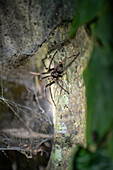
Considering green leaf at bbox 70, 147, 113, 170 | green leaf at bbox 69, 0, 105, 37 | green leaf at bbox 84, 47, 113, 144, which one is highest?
green leaf at bbox 69, 0, 105, 37

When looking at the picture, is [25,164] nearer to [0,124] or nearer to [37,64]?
[0,124]

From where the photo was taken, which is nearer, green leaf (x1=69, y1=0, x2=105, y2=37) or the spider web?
green leaf (x1=69, y1=0, x2=105, y2=37)

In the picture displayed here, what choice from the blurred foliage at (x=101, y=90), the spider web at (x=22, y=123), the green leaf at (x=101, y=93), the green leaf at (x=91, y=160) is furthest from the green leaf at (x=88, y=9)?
the spider web at (x=22, y=123)

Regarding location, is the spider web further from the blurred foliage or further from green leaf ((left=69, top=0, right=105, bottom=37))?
green leaf ((left=69, top=0, right=105, bottom=37))

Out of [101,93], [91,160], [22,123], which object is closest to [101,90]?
[101,93]

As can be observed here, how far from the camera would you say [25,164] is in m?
1.39

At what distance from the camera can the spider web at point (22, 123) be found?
1.38m

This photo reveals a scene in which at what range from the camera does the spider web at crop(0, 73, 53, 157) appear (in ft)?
4.52

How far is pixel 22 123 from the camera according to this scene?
5.37ft

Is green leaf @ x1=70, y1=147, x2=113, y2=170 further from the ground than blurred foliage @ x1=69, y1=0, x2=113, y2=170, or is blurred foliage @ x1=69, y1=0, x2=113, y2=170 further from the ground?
blurred foliage @ x1=69, y1=0, x2=113, y2=170

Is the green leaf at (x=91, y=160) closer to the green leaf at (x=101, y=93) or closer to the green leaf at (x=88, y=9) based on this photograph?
the green leaf at (x=101, y=93)

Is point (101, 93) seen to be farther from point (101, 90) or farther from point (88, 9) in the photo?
point (88, 9)

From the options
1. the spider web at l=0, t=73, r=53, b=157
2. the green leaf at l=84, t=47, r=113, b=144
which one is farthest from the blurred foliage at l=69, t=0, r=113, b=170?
the spider web at l=0, t=73, r=53, b=157

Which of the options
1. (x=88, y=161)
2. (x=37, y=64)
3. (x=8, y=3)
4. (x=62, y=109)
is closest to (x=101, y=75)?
(x=88, y=161)
